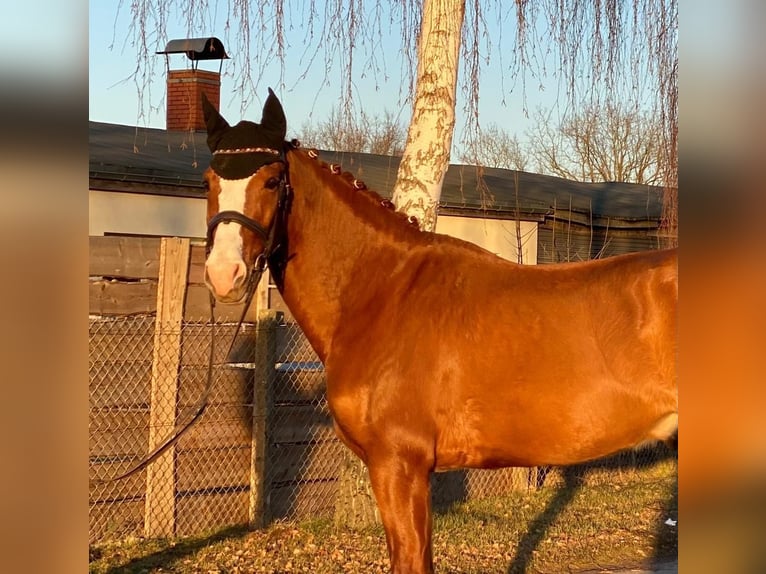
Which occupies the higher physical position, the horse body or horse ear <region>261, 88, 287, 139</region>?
horse ear <region>261, 88, 287, 139</region>

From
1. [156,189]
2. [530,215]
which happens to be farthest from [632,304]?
[530,215]

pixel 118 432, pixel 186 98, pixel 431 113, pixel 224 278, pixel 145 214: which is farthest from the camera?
pixel 186 98

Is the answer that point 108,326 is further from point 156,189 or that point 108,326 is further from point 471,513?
point 156,189

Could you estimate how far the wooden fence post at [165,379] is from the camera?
19.7ft

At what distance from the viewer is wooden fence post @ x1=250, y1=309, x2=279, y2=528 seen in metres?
6.38

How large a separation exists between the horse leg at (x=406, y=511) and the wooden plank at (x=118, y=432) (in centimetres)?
308

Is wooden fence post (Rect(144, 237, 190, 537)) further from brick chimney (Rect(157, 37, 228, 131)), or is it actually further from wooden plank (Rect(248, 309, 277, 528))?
brick chimney (Rect(157, 37, 228, 131))

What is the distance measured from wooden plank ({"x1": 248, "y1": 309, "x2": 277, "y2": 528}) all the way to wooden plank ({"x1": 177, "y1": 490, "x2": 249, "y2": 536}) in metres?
0.10

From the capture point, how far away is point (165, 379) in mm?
6066

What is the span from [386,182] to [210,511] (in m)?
9.00

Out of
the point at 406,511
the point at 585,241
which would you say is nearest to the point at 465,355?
the point at 406,511

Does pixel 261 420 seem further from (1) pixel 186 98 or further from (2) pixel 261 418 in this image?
(1) pixel 186 98

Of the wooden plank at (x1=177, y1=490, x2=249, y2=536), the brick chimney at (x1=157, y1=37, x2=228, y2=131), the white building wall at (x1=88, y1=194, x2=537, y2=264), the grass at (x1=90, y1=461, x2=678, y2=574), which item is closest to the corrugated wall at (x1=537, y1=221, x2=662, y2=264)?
the white building wall at (x1=88, y1=194, x2=537, y2=264)

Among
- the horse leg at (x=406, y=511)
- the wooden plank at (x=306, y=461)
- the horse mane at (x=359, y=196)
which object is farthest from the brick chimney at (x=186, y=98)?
the horse leg at (x=406, y=511)
